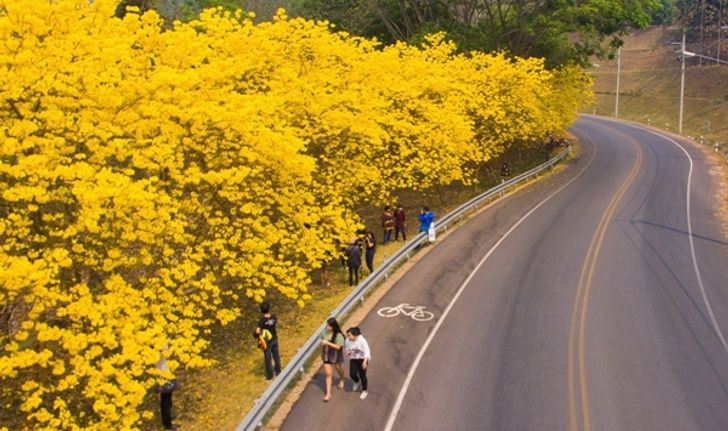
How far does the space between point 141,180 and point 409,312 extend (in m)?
9.19

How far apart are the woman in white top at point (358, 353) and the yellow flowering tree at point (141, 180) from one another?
8.62 ft

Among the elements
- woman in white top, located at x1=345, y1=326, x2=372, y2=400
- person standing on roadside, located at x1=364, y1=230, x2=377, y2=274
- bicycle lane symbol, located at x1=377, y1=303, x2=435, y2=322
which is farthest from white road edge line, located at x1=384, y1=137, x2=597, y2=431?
person standing on roadside, located at x1=364, y1=230, x2=377, y2=274

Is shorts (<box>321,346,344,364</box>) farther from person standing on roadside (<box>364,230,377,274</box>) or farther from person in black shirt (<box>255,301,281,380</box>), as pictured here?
person standing on roadside (<box>364,230,377,274</box>)

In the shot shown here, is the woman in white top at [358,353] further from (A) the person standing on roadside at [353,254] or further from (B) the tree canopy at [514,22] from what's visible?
(B) the tree canopy at [514,22]

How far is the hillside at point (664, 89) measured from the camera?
225ft

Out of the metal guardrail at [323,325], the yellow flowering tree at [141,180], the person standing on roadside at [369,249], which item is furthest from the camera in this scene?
the person standing on roadside at [369,249]

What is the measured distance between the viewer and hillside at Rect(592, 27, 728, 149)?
6844 cm

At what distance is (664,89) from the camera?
88.5m

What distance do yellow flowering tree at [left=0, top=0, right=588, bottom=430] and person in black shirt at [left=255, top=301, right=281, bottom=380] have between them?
101 cm

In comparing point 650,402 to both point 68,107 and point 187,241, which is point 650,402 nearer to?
point 187,241

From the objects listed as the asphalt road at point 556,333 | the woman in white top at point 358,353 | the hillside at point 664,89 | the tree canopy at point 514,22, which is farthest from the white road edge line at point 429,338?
the hillside at point 664,89

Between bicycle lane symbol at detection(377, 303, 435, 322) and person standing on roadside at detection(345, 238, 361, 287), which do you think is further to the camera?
person standing on roadside at detection(345, 238, 361, 287)

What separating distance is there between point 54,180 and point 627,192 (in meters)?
31.6

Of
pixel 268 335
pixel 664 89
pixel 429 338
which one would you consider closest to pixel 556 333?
pixel 429 338
